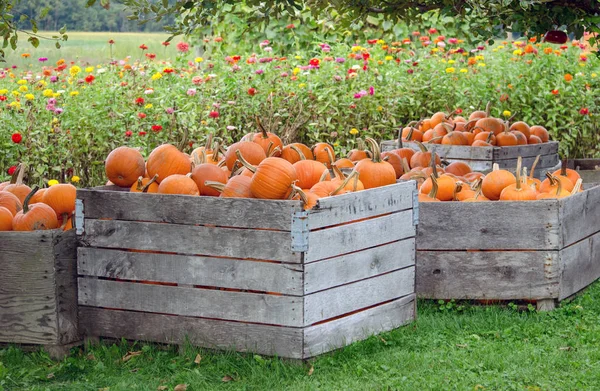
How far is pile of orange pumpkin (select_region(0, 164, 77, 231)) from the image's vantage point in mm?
3895

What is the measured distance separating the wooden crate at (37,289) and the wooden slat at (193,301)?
0.13 meters

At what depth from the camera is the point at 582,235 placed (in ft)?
15.3

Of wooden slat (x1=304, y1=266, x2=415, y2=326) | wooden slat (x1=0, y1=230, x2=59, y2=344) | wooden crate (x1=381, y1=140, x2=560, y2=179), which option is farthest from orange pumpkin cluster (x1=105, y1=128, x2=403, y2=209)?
wooden crate (x1=381, y1=140, x2=560, y2=179)

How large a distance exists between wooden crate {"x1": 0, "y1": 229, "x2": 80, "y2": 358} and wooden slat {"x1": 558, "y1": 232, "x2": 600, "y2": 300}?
8.16ft

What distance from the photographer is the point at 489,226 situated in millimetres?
4418

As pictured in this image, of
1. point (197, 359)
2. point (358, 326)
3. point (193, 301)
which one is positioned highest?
point (193, 301)

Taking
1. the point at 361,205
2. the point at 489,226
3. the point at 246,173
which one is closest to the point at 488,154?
the point at 489,226

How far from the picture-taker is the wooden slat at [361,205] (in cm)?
352

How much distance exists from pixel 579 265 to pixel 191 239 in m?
2.25

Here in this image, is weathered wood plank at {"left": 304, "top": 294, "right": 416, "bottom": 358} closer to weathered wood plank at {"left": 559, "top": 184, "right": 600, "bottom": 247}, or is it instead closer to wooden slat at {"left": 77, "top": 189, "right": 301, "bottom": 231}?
wooden slat at {"left": 77, "top": 189, "right": 301, "bottom": 231}

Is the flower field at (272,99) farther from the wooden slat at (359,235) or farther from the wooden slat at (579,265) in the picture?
the wooden slat at (359,235)

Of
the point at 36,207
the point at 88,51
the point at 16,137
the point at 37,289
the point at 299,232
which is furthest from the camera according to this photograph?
the point at 88,51

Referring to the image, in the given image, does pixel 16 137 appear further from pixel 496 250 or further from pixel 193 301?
pixel 496 250

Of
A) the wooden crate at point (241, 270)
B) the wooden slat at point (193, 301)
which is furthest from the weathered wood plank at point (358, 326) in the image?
the wooden slat at point (193, 301)
